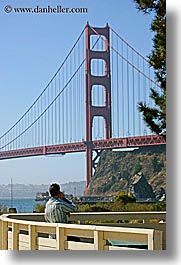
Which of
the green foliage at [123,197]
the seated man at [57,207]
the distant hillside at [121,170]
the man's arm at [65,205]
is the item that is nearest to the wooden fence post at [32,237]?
the seated man at [57,207]

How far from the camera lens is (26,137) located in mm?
5758

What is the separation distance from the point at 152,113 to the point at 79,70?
2.70ft

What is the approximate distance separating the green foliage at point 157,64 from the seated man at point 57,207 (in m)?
0.77

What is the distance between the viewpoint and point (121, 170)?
5.36 meters

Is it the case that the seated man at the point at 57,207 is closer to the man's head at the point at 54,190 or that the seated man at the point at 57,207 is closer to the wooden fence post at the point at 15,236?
the man's head at the point at 54,190

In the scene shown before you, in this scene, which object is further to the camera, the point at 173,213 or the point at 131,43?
the point at 131,43

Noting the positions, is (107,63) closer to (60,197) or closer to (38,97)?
(38,97)

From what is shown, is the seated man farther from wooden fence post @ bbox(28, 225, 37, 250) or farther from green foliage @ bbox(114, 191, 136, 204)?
green foliage @ bbox(114, 191, 136, 204)

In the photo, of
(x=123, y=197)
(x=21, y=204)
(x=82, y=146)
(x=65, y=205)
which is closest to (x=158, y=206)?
(x=123, y=197)

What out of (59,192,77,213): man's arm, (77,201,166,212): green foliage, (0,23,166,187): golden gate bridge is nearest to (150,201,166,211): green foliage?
(77,201,166,212): green foliage

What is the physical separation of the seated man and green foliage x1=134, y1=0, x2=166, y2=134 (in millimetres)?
771

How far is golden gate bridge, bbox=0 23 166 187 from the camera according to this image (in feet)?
17.0

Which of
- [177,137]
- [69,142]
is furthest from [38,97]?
[177,137]

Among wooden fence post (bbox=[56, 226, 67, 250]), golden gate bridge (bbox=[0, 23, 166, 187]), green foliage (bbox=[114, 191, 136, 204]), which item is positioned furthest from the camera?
green foliage (bbox=[114, 191, 136, 204])
